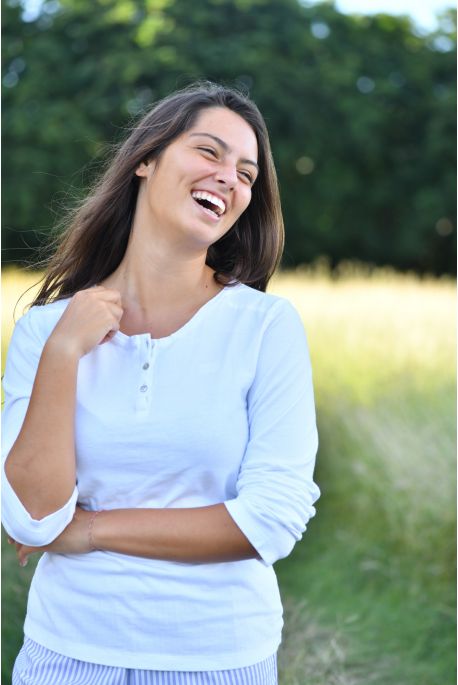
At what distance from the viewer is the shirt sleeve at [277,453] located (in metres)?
1.63

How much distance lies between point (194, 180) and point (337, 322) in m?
5.99

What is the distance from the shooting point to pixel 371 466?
5.29 metres

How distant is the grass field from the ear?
1415 millimetres

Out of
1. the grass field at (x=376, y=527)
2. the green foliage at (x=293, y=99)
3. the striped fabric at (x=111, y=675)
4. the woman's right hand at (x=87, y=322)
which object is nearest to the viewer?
the striped fabric at (x=111, y=675)

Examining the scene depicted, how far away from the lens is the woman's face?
1.80 meters

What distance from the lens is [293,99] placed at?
20906 mm

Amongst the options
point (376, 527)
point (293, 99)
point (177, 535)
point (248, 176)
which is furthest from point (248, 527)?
point (293, 99)

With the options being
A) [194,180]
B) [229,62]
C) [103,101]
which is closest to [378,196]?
[229,62]

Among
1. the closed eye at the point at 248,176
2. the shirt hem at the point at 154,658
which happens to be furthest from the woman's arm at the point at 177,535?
the closed eye at the point at 248,176

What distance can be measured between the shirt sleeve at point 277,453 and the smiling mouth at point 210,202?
26cm

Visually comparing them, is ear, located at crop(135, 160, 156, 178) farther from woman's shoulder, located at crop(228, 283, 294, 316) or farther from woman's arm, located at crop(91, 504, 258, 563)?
woman's arm, located at crop(91, 504, 258, 563)

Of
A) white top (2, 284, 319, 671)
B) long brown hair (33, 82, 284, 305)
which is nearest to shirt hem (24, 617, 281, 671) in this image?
white top (2, 284, 319, 671)

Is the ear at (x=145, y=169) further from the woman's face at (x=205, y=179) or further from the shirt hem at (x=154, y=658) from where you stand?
the shirt hem at (x=154, y=658)

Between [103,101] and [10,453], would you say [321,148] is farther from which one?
[10,453]
